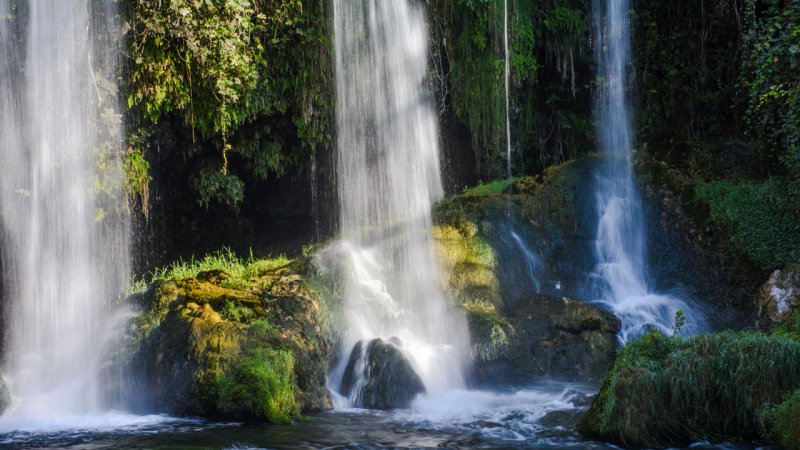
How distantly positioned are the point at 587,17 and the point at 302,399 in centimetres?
1027

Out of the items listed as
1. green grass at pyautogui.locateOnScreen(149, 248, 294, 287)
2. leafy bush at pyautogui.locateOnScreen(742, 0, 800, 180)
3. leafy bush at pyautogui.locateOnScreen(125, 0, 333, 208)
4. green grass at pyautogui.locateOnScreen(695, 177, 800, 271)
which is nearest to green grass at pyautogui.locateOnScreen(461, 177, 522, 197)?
leafy bush at pyautogui.locateOnScreen(125, 0, 333, 208)

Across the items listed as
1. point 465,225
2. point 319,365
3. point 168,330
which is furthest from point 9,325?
point 465,225

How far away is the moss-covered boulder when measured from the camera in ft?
27.6

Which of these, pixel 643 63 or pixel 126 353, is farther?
pixel 643 63

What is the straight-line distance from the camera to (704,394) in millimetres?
6828

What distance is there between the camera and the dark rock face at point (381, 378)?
9.28 m

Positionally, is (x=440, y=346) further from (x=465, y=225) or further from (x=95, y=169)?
(x=95, y=169)

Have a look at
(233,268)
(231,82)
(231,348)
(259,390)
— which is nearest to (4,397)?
(231,348)

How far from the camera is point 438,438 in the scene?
24.6ft

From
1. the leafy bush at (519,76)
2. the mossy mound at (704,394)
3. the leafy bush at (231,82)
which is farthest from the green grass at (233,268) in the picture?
the mossy mound at (704,394)

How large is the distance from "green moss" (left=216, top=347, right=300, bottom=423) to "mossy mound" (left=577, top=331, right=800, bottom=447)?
341 cm

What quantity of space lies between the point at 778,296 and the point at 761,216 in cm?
163

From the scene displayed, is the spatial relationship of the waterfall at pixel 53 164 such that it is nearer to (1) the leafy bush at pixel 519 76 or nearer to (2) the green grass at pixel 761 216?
(1) the leafy bush at pixel 519 76

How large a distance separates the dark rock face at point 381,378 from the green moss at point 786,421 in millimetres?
4152
